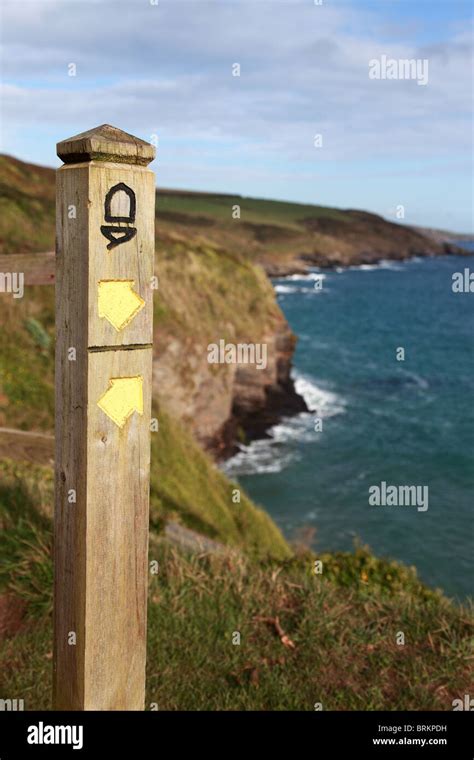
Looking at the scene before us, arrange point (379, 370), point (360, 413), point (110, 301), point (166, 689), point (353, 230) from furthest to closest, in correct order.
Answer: point (353, 230) < point (379, 370) < point (360, 413) < point (166, 689) < point (110, 301)

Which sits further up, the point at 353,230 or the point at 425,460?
the point at 353,230

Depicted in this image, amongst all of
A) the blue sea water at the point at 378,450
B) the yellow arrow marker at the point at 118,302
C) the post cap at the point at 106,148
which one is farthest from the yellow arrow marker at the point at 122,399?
the blue sea water at the point at 378,450

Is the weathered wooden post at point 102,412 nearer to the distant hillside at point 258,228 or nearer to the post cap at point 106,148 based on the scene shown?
the post cap at point 106,148

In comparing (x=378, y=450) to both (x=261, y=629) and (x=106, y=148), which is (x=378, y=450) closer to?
(x=261, y=629)

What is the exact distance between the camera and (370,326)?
6669cm

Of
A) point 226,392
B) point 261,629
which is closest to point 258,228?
point 226,392

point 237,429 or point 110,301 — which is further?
point 237,429

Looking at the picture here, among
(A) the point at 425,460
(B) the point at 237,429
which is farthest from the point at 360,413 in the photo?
(B) the point at 237,429

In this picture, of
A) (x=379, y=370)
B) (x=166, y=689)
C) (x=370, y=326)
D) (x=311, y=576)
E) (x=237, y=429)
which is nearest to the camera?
(x=166, y=689)

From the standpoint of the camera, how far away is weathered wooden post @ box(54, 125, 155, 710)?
3.00 meters

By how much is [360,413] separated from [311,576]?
96.2 feet

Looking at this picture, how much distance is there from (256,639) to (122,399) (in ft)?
9.05

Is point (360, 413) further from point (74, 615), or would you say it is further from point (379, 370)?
point (74, 615)
